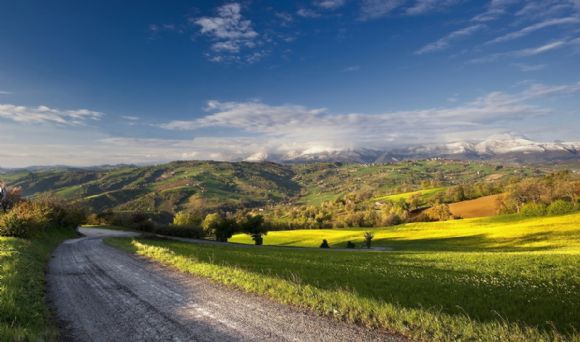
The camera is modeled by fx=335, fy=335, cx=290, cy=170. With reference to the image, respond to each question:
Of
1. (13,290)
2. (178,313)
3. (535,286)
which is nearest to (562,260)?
(535,286)

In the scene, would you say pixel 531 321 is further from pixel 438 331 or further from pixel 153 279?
pixel 153 279

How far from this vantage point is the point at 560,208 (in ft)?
280

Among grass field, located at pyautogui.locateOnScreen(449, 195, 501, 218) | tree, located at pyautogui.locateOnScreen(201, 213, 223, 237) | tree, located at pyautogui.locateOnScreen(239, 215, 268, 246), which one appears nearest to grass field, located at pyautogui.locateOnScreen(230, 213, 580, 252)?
tree, located at pyautogui.locateOnScreen(239, 215, 268, 246)

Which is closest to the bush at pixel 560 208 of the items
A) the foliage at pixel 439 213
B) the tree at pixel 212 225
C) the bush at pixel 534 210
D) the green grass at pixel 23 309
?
the bush at pixel 534 210

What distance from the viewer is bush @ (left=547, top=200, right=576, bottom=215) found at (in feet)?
275

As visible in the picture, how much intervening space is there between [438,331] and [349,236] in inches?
3625

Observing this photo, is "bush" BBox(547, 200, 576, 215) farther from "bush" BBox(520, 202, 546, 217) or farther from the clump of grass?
the clump of grass

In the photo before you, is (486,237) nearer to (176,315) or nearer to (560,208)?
(560,208)

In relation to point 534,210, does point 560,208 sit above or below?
above

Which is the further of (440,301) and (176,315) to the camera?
(440,301)

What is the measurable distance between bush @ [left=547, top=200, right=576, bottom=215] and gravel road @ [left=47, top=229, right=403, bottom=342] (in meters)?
99.8

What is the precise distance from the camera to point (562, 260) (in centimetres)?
2650

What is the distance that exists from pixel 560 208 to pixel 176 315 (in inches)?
4111

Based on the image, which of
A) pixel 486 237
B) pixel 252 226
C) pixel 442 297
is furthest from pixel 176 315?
pixel 252 226
